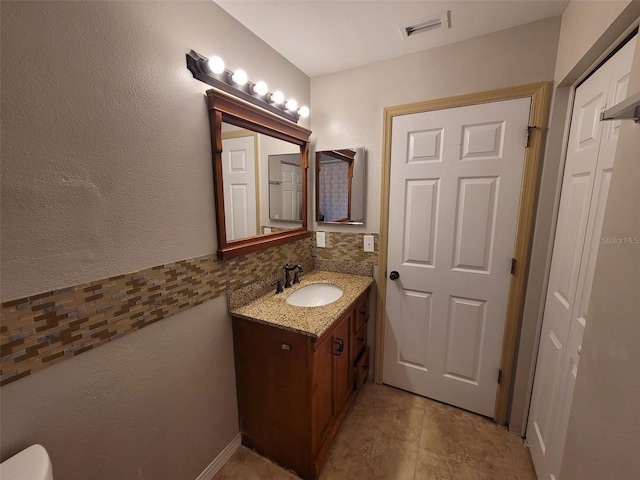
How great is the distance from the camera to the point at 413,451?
151cm

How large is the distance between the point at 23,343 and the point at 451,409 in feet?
7.28

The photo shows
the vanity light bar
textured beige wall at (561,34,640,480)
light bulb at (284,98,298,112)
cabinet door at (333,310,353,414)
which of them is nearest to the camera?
textured beige wall at (561,34,640,480)

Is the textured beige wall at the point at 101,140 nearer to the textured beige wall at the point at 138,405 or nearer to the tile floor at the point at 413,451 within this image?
the textured beige wall at the point at 138,405

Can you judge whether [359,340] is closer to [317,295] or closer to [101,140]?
[317,295]

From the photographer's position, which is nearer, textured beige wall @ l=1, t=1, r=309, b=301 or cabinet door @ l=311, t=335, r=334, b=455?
textured beige wall @ l=1, t=1, r=309, b=301

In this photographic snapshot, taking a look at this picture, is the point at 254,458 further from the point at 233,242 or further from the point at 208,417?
the point at 233,242

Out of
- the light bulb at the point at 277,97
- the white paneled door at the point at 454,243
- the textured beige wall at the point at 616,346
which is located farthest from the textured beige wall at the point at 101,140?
the textured beige wall at the point at 616,346

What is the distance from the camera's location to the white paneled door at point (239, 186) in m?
1.34

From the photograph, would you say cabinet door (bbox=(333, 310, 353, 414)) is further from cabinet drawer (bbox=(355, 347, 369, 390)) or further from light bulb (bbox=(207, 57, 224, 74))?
light bulb (bbox=(207, 57, 224, 74))

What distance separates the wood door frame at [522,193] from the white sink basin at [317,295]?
0.44 meters

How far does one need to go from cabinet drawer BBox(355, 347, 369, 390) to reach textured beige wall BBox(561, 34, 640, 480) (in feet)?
3.82

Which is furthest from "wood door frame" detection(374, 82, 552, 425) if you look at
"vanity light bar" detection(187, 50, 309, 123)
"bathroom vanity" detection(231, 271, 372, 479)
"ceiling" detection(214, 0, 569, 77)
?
"bathroom vanity" detection(231, 271, 372, 479)

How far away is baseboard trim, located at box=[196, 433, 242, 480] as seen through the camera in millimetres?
1354

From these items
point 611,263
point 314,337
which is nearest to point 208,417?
point 314,337
